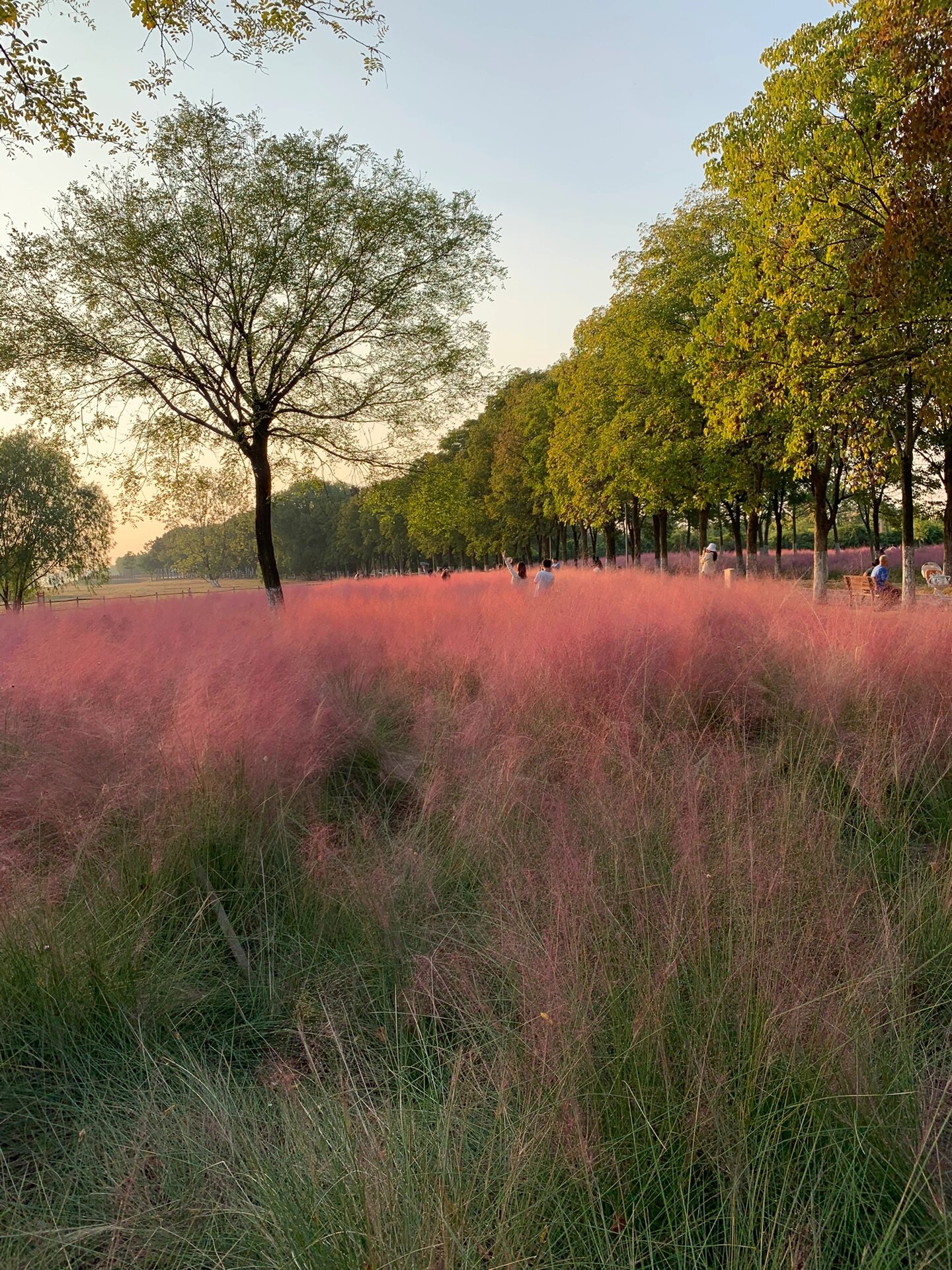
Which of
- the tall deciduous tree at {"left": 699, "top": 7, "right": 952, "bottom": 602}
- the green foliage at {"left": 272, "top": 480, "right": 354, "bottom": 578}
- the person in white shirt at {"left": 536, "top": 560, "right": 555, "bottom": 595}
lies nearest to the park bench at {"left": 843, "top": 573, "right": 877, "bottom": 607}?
the tall deciduous tree at {"left": 699, "top": 7, "right": 952, "bottom": 602}

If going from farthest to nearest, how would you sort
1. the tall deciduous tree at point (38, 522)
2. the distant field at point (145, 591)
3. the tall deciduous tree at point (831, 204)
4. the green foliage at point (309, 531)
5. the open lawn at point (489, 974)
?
the green foliage at point (309, 531) → the distant field at point (145, 591) → the tall deciduous tree at point (38, 522) → the tall deciduous tree at point (831, 204) → the open lawn at point (489, 974)

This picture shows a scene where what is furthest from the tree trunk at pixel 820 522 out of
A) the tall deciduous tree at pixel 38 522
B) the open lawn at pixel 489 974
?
the tall deciduous tree at pixel 38 522

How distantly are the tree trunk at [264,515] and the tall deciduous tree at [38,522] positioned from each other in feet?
99.7

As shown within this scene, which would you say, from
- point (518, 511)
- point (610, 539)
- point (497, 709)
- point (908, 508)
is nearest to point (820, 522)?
point (908, 508)

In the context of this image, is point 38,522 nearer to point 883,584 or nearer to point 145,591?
point 145,591

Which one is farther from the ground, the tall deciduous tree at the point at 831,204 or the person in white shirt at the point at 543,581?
the tall deciduous tree at the point at 831,204

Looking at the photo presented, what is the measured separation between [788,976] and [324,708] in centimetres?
435

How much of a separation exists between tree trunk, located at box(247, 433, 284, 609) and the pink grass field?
7.73 metres

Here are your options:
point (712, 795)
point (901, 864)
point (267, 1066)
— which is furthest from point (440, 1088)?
point (901, 864)

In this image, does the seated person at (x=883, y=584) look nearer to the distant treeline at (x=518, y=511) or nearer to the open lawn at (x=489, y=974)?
the distant treeline at (x=518, y=511)

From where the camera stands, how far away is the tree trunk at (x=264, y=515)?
16156mm

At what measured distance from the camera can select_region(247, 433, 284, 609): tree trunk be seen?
16.2 metres

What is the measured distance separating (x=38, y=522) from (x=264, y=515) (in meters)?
35.0

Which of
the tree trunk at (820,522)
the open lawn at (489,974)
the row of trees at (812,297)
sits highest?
the row of trees at (812,297)
